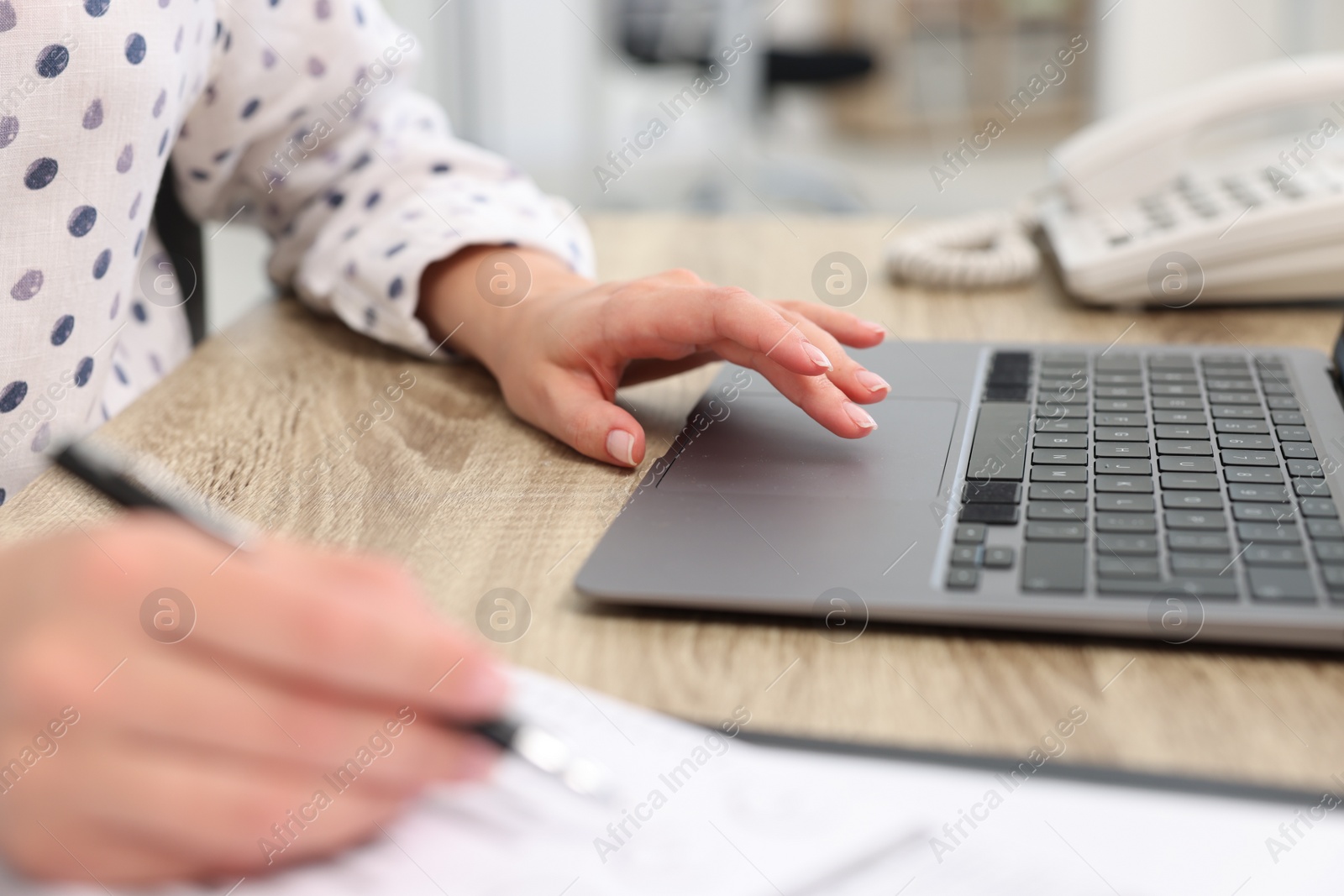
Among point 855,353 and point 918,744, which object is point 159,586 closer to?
point 918,744

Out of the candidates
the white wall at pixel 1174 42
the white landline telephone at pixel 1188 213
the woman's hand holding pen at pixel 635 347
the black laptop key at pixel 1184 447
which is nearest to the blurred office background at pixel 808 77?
the white wall at pixel 1174 42

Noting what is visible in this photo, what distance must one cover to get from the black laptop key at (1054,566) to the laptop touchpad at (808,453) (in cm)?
6

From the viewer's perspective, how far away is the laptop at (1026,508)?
358 mm

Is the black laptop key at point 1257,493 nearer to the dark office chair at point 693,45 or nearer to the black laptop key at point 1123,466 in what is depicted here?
the black laptop key at point 1123,466

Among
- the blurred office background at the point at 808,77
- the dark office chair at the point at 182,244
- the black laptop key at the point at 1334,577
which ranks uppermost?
the black laptop key at the point at 1334,577

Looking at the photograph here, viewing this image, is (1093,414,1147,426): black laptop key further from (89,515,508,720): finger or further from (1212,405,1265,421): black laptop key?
(89,515,508,720): finger

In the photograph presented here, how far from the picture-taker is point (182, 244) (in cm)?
78

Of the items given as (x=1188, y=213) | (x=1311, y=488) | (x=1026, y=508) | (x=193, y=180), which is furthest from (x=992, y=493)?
(x=193, y=180)

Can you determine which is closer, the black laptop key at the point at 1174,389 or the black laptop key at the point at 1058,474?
the black laptop key at the point at 1058,474

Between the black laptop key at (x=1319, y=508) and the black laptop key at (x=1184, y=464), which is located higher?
the black laptop key at (x=1319, y=508)

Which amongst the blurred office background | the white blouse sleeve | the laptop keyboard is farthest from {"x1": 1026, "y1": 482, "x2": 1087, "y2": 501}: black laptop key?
the blurred office background

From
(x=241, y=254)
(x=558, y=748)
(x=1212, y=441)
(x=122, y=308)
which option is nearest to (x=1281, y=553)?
(x=1212, y=441)

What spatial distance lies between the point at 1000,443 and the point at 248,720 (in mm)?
341

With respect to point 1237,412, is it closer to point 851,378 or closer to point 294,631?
point 851,378
